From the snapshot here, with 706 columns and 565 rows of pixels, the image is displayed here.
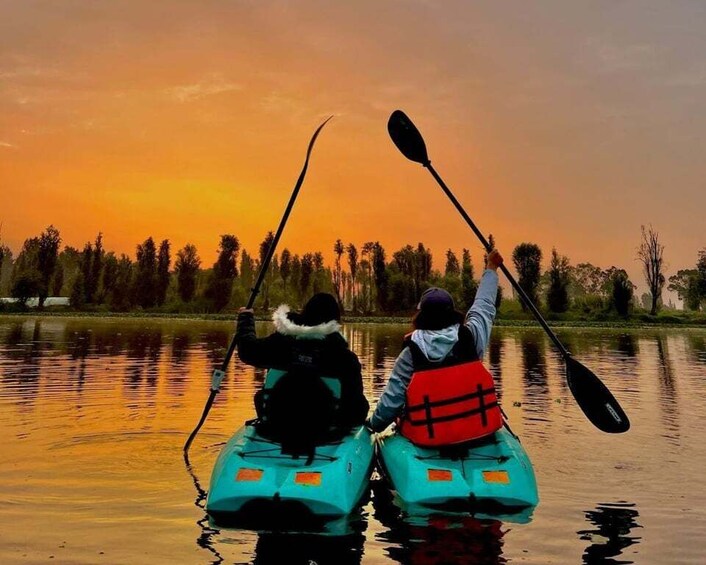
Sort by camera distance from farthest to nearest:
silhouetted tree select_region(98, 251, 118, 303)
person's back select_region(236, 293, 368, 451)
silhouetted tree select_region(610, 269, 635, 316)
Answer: silhouetted tree select_region(98, 251, 118, 303)
silhouetted tree select_region(610, 269, 635, 316)
person's back select_region(236, 293, 368, 451)

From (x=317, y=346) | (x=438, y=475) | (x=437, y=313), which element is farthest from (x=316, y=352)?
(x=438, y=475)

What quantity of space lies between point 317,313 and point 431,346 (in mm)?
1192

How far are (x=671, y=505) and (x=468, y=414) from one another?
2.38 metres

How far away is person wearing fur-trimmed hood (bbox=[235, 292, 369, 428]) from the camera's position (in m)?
6.15

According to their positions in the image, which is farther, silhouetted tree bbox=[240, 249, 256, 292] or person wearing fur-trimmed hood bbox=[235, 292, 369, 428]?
silhouetted tree bbox=[240, 249, 256, 292]

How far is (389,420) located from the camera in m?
6.97

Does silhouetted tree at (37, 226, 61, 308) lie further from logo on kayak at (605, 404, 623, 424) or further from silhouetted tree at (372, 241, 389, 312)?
logo on kayak at (605, 404, 623, 424)

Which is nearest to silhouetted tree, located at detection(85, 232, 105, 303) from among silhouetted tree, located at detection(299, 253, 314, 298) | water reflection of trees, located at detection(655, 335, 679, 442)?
silhouetted tree, located at detection(299, 253, 314, 298)

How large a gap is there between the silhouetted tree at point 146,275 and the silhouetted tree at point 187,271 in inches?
168

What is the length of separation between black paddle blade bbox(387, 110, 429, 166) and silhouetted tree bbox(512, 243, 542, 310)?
86208mm

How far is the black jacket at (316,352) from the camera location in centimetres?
614


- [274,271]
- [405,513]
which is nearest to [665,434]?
[405,513]

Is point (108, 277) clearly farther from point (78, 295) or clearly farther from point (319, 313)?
point (319, 313)

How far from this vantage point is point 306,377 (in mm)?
6051
